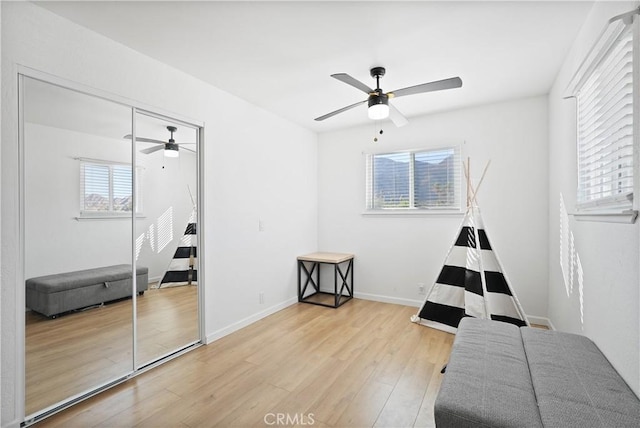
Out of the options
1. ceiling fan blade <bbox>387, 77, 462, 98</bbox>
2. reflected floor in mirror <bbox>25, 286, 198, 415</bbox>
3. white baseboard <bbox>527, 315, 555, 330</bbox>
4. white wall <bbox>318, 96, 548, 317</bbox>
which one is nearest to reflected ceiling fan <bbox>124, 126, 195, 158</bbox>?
reflected floor in mirror <bbox>25, 286, 198, 415</bbox>

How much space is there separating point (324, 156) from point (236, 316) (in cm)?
277

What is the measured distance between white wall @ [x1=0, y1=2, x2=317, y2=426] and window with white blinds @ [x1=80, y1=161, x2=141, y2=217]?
437mm

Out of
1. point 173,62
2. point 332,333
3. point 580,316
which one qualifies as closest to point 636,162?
point 580,316

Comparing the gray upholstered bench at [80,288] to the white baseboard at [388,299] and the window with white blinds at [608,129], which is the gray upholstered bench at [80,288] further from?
the window with white blinds at [608,129]

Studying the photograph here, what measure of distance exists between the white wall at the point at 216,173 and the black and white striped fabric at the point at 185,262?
0.12m

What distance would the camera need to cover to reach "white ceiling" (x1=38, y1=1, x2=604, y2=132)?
1985 millimetres

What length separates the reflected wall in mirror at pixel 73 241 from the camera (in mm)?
1958

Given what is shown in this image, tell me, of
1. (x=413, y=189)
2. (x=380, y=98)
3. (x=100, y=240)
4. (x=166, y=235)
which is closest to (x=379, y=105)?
(x=380, y=98)

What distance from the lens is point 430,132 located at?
13.5 ft

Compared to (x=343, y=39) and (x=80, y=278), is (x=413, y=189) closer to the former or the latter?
(x=343, y=39)

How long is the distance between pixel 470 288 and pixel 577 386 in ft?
6.18

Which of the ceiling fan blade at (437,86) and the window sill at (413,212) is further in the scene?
the window sill at (413,212)

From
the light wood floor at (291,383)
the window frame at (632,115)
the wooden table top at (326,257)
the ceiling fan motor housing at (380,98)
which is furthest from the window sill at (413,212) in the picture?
the ceiling fan motor housing at (380,98)

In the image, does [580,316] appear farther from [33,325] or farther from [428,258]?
[33,325]
